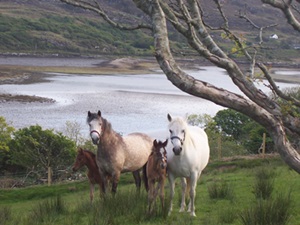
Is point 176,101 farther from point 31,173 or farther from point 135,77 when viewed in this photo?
point 31,173

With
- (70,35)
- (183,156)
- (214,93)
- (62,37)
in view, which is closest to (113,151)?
(183,156)

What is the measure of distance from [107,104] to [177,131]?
36.0 metres

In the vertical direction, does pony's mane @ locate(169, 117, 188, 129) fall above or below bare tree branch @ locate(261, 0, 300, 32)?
below

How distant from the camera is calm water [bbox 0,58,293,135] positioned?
35.8 meters

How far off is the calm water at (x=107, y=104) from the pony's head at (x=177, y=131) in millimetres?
20946

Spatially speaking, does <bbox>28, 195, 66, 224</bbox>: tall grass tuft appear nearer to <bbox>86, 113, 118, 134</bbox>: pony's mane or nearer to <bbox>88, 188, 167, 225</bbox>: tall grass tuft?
<bbox>88, 188, 167, 225</bbox>: tall grass tuft

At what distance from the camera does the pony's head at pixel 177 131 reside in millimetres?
8242

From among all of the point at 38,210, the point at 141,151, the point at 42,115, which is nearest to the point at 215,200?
the point at 141,151

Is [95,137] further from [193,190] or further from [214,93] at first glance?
[214,93]

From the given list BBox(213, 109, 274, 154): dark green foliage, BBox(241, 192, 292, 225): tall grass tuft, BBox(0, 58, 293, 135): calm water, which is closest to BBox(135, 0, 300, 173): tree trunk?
BBox(241, 192, 292, 225): tall grass tuft

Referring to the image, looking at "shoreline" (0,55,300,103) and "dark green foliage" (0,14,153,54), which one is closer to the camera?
"shoreline" (0,55,300,103)

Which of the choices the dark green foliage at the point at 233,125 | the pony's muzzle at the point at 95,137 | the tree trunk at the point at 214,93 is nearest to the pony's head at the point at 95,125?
the pony's muzzle at the point at 95,137

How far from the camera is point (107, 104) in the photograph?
44.2 metres

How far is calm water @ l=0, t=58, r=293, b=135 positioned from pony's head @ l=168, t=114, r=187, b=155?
20.9m
